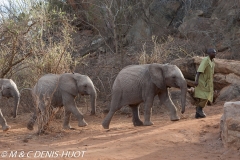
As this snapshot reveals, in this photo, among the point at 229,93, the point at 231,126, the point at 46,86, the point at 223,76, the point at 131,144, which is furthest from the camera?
the point at 223,76

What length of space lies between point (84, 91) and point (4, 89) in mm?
2020

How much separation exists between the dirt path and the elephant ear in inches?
54.7

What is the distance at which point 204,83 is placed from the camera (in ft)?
32.1

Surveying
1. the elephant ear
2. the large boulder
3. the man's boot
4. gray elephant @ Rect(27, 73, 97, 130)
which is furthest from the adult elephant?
the large boulder

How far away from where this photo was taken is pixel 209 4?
2144cm

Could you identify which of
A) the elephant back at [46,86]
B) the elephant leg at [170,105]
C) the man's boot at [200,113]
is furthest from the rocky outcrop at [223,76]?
the elephant back at [46,86]

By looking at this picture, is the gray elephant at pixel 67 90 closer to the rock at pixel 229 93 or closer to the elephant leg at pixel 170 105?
the elephant leg at pixel 170 105

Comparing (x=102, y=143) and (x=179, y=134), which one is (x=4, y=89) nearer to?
(x=102, y=143)

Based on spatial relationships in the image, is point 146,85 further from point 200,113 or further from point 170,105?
point 200,113

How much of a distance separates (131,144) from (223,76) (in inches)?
261

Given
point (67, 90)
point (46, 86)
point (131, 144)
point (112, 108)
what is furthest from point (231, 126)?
point (46, 86)

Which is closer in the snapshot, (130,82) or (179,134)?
(179,134)

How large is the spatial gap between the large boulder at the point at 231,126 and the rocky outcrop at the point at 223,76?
5.55 metres

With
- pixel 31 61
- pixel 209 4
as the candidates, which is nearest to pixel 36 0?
pixel 31 61
